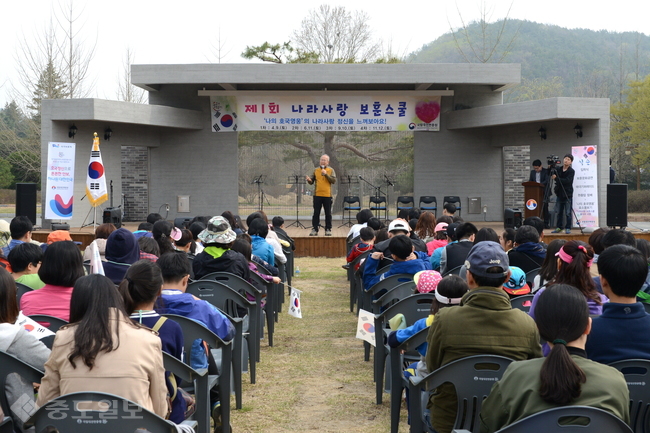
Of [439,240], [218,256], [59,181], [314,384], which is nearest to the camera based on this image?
[314,384]

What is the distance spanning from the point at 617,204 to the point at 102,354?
40.9ft

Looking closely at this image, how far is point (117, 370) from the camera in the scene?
239cm

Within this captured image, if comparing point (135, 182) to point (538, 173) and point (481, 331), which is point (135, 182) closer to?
point (538, 173)

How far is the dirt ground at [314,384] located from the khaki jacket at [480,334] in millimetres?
1309

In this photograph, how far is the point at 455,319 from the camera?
9.36 feet

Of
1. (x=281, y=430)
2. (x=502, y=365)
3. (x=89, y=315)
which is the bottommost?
(x=281, y=430)

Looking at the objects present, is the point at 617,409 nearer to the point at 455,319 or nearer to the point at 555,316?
the point at 555,316

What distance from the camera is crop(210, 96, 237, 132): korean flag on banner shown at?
16.3 m

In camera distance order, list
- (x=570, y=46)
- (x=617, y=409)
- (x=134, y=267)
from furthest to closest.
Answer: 1. (x=570, y=46)
2. (x=134, y=267)
3. (x=617, y=409)

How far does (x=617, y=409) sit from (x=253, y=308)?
315 cm

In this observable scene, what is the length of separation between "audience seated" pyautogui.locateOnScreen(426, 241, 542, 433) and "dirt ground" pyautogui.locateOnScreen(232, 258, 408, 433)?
1.31 m

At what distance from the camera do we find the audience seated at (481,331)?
279 centimetres

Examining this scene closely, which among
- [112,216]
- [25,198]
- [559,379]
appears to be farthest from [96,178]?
[559,379]

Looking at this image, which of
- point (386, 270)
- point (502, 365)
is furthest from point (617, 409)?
point (386, 270)
